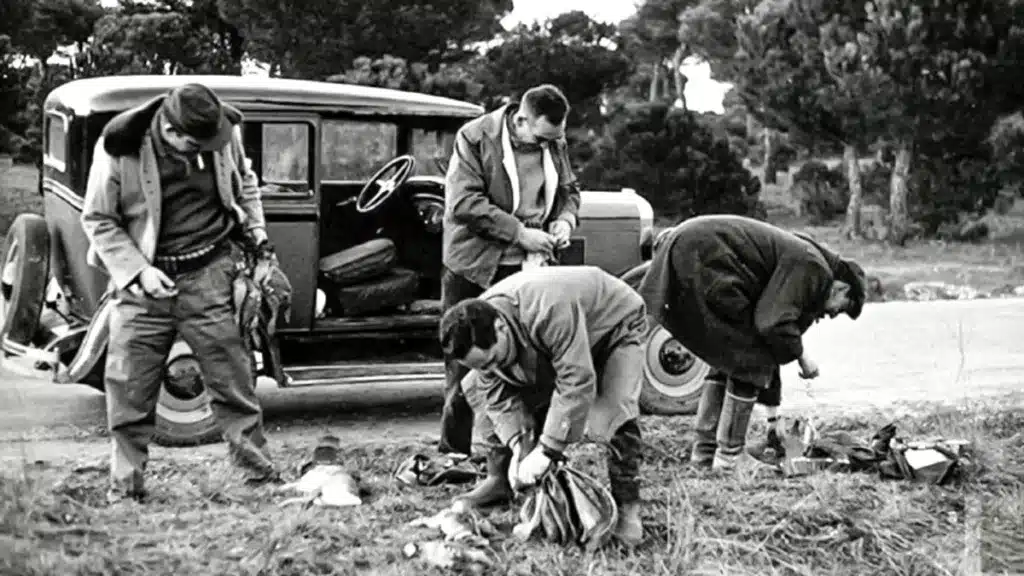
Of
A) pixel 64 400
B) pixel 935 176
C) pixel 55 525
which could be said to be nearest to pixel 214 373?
pixel 55 525

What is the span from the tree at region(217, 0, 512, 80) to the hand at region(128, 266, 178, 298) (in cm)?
1496

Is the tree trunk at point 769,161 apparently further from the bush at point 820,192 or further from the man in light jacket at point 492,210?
the man in light jacket at point 492,210

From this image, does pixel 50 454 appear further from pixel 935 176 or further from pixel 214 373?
pixel 935 176

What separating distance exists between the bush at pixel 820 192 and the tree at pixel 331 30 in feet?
26.9

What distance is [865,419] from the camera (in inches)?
358

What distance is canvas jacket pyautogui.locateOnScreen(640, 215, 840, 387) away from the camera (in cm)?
696

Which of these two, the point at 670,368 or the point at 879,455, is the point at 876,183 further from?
the point at 879,455

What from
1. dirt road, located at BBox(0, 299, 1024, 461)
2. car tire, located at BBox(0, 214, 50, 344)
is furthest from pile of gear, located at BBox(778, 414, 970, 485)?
car tire, located at BBox(0, 214, 50, 344)

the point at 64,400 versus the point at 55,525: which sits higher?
the point at 55,525

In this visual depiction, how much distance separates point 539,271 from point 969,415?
4.06m

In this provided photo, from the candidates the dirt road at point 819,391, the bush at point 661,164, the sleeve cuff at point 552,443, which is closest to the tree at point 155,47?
the bush at point 661,164

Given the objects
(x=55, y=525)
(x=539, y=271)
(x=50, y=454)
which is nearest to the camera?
(x=55, y=525)

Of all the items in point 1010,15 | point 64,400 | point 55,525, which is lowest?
point 64,400

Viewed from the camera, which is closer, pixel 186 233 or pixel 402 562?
pixel 402 562
